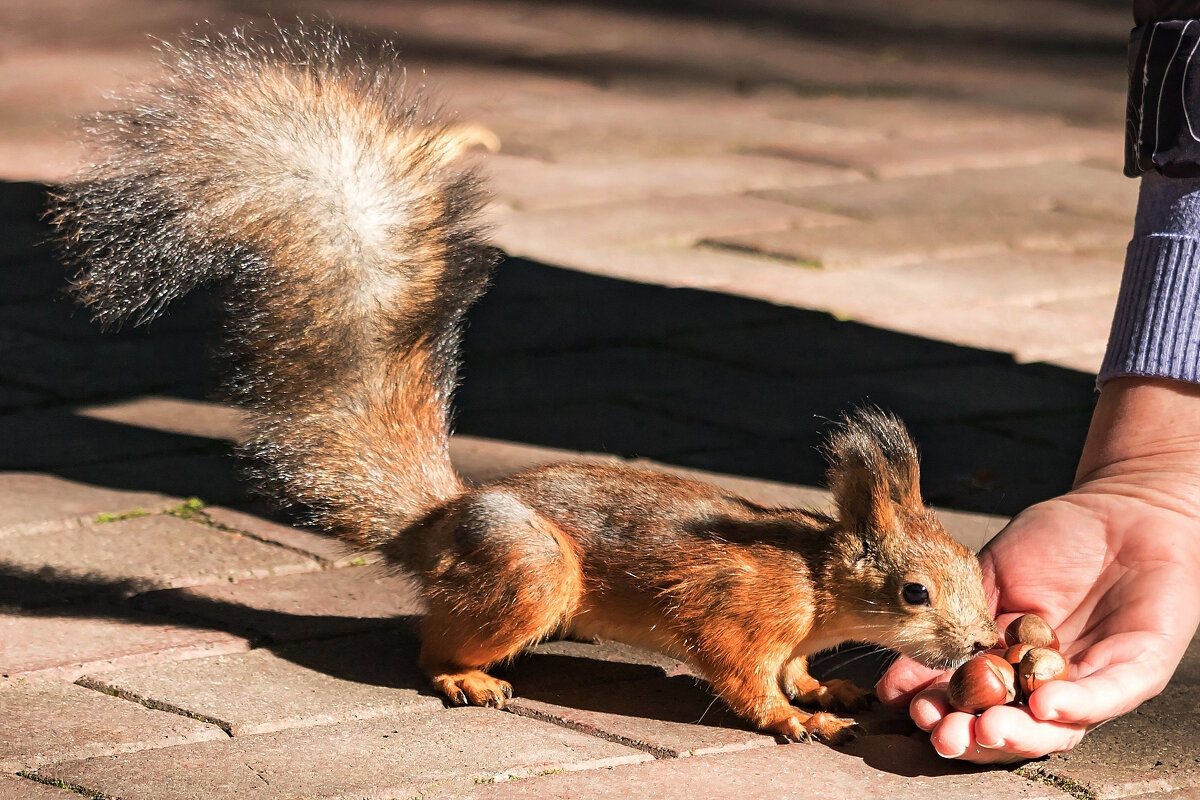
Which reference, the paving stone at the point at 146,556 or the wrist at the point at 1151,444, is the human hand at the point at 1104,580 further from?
the paving stone at the point at 146,556

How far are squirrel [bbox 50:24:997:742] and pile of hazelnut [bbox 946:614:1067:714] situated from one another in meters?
0.12

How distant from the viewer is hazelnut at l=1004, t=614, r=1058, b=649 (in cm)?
348

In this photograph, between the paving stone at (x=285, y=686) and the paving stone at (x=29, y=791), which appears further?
the paving stone at (x=285, y=686)

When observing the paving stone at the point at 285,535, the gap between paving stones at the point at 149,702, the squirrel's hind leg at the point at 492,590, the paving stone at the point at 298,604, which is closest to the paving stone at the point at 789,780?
the squirrel's hind leg at the point at 492,590

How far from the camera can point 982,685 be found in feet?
10.7

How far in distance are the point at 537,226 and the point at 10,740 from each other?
17.6ft

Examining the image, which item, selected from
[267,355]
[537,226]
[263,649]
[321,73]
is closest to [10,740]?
[263,649]

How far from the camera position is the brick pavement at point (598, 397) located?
3.31m

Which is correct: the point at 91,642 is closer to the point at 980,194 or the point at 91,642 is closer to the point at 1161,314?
the point at 1161,314

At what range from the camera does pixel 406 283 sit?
385 cm

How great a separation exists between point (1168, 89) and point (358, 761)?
93.4 inches

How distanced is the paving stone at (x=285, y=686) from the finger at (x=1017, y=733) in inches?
45.3

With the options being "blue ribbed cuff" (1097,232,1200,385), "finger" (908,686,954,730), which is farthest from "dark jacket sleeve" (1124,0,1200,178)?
"finger" (908,686,954,730)

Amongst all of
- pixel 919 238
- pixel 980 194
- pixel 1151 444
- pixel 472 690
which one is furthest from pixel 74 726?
pixel 980 194
